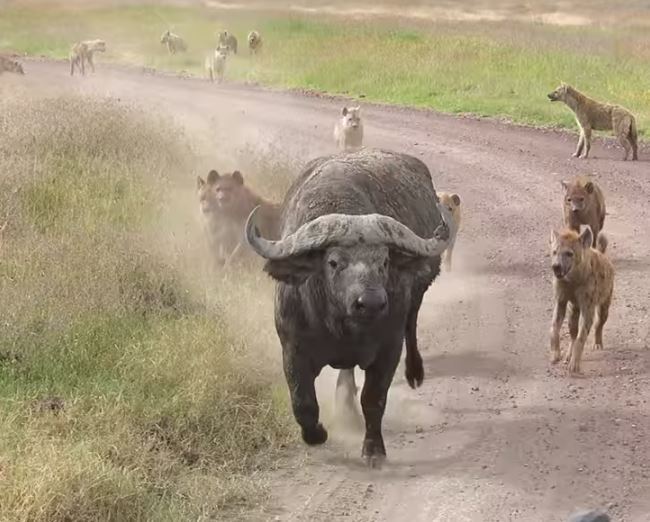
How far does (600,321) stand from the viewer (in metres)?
9.77

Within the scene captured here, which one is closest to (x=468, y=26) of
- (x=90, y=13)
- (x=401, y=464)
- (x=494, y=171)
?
(x=90, y=13)

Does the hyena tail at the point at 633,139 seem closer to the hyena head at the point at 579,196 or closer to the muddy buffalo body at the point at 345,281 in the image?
the hyena head at the point at 579,196

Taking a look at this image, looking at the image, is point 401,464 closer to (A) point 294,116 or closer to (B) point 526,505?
(B) point 526,505

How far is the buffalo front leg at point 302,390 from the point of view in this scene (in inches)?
282

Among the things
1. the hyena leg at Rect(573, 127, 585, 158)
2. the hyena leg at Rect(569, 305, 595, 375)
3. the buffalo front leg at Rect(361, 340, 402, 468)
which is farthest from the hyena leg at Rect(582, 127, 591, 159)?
the buffalo front leg at Rect(361, 340, 402, 468)

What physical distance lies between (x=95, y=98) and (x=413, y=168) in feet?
33.4

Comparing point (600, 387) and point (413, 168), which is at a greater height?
point (413, 168)

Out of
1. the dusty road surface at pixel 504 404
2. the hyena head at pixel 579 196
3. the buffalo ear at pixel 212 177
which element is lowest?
the dusty road surface at pixel 504 404

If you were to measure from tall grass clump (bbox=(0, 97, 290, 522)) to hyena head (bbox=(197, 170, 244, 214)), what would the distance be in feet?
1.22

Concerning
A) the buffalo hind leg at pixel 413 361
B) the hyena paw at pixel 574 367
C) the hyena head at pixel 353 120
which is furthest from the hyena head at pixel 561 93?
the buffalo hind leg at pixel 413 361

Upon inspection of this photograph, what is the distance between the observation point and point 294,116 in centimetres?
2158

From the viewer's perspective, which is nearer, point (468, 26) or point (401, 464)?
point (401, 464)

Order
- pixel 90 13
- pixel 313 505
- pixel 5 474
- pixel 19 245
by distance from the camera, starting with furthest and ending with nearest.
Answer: pixel 90 13
pixel 19 245
pixel 313 505
pixel 5 474

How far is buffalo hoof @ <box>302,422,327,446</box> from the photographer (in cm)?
727
